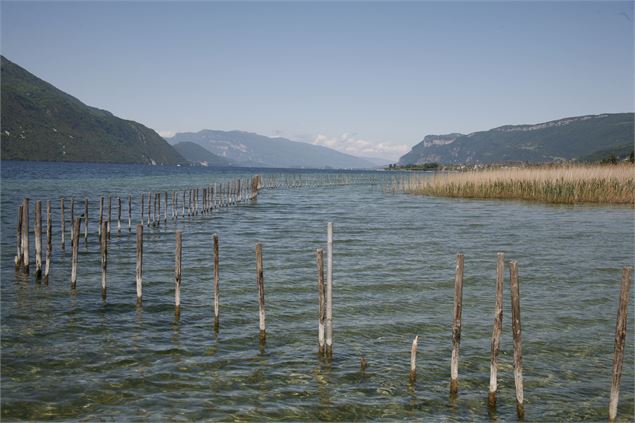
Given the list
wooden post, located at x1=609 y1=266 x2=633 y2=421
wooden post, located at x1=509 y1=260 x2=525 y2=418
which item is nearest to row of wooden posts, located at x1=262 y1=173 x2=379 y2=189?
wooden post, located at x1=509 y1=260 x2=525 y2=418

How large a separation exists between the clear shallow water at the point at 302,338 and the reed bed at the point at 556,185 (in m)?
19.7

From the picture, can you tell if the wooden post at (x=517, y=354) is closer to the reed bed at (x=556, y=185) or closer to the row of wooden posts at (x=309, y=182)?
the reed bed at (x=556, y=185)

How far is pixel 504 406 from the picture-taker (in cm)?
822

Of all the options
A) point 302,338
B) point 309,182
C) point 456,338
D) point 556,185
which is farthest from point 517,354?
point 309,182

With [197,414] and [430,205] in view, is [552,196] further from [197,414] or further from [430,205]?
[197,414]

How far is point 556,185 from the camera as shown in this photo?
41.6 metres

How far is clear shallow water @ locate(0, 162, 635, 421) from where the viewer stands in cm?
817

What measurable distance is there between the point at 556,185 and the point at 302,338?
36.2 m

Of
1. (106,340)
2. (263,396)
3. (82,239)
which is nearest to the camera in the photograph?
(263,396)

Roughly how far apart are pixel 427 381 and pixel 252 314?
514cm

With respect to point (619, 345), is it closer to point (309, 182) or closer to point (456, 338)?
point (456, 338)


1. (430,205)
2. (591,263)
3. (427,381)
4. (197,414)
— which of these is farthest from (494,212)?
(197,414)

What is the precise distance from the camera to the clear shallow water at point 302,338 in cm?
817

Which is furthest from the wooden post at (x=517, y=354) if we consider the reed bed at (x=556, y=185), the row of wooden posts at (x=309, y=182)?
the row of wooden posts at (x=309, y=182)
